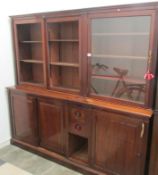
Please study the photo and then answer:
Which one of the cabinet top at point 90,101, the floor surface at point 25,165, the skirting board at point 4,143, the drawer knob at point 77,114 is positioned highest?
the cabinet top at point 90,101

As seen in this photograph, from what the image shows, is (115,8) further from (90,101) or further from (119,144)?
(119,144)

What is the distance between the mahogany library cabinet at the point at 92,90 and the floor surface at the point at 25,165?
99 millimetres

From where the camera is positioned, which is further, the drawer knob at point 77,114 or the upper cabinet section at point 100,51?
the drawer knob at point 77,114

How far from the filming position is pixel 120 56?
7.40ft

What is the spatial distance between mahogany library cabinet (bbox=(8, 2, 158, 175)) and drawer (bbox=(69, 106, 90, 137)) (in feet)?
0.04

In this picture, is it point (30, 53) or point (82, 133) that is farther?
point (30, 53)

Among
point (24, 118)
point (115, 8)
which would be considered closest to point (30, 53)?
point (24, 118)

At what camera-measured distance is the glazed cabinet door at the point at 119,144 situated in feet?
6.67

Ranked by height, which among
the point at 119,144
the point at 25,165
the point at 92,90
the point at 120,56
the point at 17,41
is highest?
the point at 17,41

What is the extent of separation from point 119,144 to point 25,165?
1330 millimetres

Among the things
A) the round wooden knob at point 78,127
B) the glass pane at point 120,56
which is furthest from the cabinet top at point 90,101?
the round wooden knob at point 78,127

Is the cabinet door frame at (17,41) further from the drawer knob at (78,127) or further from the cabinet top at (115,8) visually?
the drawer knob at (78,127)

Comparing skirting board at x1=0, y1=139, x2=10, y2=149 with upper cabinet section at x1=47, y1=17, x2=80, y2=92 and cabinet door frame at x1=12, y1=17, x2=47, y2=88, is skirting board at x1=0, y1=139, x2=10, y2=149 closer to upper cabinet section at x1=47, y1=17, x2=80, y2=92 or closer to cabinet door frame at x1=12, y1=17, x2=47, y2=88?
cabinet door frame at x1=12, y1=17, x2=47, y2=88

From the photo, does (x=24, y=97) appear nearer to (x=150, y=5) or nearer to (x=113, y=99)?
(x=113, y=99)
